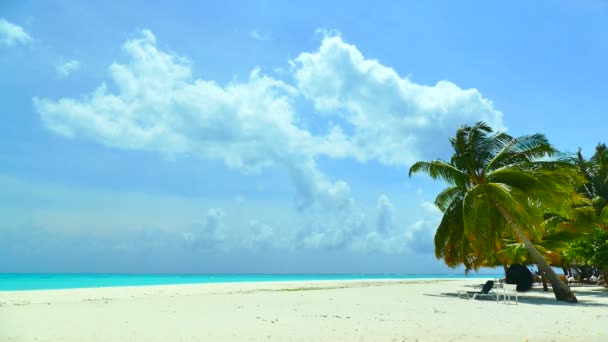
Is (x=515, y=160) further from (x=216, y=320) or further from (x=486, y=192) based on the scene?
(x=216, y=320)

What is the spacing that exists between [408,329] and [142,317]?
694cm

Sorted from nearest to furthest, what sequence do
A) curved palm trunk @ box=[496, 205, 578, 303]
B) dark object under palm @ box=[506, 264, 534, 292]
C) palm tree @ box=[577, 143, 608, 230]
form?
curved palm trunk @ box=[496, 205, 578, 303] → dark object under palm @ box=[506, 264, 534, 292] → palm tree @ box=[577, 143, 608, 230]

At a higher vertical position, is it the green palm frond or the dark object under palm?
the green palm frond

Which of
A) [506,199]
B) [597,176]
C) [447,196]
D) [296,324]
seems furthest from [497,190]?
[597,176]

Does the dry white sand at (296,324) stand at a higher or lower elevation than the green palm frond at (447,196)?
lower

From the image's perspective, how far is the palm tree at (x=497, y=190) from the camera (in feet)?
66.4

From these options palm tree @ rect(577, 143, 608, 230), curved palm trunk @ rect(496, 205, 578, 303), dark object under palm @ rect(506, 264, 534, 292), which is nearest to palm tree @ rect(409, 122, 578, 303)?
curved palm trunk @ rect(496, 205, 578, 303)

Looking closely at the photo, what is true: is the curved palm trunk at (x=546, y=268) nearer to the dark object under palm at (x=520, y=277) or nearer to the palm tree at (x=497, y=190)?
the palm tree at (x=497, y=190)

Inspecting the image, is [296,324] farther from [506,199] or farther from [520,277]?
[520,277]

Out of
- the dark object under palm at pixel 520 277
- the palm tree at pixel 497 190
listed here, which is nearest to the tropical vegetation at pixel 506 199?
the palm tree at pixel 497 190

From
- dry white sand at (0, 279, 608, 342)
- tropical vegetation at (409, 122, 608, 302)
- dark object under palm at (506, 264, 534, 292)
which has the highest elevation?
tropical vegetation at (409, 122, 608, 302)

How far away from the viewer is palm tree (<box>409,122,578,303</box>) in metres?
20.2

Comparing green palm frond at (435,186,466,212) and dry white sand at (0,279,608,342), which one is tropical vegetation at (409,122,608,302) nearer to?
green palm frond at (435,186,466,212)

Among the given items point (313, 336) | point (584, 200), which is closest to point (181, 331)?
point (313, 336)
